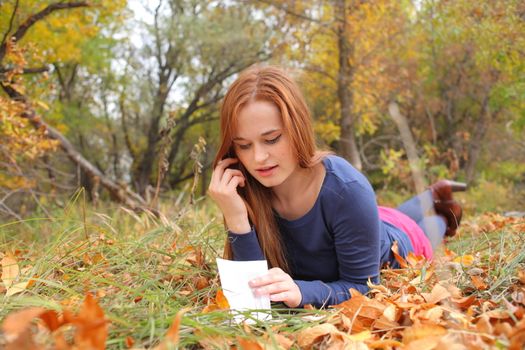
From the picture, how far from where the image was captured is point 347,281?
180cm

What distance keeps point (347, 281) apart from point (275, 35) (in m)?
8.73

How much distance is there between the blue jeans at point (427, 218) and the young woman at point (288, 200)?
1443mm

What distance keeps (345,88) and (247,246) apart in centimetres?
642

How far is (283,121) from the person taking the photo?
168cm

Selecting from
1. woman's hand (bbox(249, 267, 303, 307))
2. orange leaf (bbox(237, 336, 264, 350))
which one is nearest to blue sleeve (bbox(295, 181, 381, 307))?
woman's hand (bbox(249, 267, 303, 307))

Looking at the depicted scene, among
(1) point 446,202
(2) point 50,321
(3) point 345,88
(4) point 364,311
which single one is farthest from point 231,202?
(3) point 345,88

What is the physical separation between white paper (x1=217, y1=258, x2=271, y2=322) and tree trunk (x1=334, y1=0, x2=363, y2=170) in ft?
19.1

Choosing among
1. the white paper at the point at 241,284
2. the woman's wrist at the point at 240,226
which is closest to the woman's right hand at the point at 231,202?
the woman's wrist at the point at 240,226

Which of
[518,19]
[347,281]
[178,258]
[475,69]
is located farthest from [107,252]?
[475,69]

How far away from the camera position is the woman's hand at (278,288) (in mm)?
1507

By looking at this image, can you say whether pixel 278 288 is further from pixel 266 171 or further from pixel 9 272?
pixel 9 272

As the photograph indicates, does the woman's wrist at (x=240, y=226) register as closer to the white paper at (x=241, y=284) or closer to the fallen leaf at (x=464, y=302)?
the white paper at (x=241, y=284)

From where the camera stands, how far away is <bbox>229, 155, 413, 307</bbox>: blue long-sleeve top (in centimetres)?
176

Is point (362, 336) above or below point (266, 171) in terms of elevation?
below
